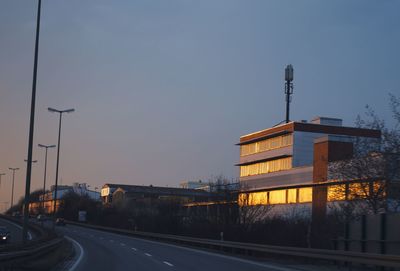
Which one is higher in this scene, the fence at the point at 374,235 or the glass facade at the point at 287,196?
the glass facade at the point at 287,196

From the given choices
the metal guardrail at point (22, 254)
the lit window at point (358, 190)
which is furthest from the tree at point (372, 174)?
the metal guardrail at point (22, 254)

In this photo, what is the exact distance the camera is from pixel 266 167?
89.8 m

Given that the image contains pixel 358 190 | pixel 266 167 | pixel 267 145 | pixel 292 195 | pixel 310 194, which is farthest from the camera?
pixel 267 145

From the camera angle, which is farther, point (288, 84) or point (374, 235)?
point (288, 84)

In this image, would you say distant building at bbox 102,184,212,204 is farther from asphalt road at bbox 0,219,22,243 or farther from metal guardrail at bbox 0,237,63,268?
metal guardrail at bbox 0,237,63,268

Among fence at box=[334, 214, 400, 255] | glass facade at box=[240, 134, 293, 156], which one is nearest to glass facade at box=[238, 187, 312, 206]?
glass facade at box=[240, 134, 293, 156]

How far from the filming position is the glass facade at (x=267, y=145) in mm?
85062

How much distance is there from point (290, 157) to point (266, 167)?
23.0 feet

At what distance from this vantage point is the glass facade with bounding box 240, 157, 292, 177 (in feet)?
277

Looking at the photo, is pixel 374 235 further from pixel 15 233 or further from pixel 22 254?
pixel 15 233

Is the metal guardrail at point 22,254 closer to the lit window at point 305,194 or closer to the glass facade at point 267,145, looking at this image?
the lit window at point 305,194

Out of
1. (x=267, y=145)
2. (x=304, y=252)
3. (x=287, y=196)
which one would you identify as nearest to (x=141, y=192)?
(x=267, y=145)

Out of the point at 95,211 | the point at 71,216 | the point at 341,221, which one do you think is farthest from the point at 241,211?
the point at 71,216

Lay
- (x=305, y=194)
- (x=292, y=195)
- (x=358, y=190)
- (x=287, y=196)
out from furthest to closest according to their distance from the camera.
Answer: (x=287, y=196)
(x=292, y=195)
(x=305, y=194)
(x=358, y=190)
